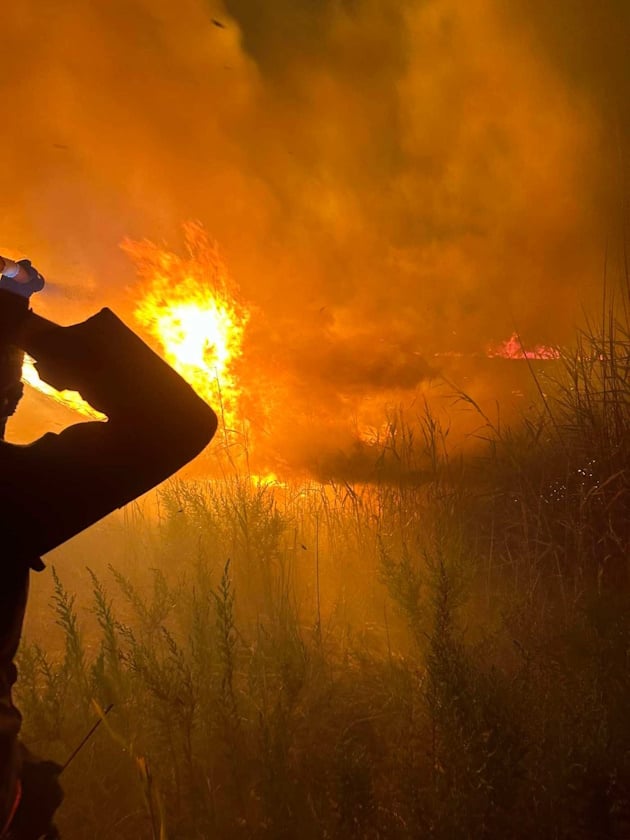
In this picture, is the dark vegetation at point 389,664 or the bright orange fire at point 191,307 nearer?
the dark vegetation at point 389,664

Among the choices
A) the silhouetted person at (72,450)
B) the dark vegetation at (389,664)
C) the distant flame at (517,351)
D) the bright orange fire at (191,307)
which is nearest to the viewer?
the silhouetted person at (72,450)

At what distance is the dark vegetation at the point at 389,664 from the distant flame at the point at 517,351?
23.1 inches

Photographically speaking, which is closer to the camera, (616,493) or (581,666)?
(581,666)

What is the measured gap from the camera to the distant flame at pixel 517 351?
522 centimetres

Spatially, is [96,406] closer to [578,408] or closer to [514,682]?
[514,682]

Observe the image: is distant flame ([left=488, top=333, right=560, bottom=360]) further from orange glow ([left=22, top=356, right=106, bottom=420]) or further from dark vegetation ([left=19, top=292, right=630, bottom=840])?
orange glow ([left=22, top=356, right=106, bottom=420])

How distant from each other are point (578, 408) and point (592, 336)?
720 millimetres

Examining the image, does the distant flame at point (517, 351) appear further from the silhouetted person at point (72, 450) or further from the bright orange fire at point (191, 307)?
the silhouetted person at point (72, 450)

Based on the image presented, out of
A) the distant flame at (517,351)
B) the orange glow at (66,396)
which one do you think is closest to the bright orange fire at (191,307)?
the orange glow at (66,396)

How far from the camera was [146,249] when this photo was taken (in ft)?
15.5

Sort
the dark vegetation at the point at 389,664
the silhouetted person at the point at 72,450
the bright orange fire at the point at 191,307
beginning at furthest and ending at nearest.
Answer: the bright orange fire at the point at 191,307, the dark vegetation at the point at 389,664, the silhouetted person at the point at 72,450

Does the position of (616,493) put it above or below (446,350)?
below

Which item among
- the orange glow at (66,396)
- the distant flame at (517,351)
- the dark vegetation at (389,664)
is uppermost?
the distant flame at (517,351)

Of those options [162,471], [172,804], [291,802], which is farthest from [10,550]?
[172,804]
